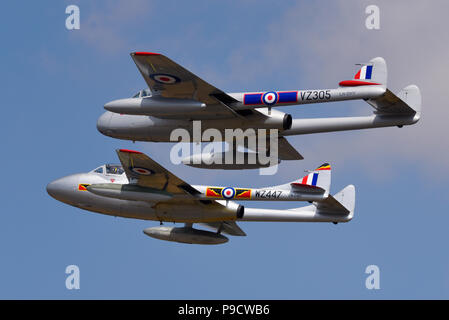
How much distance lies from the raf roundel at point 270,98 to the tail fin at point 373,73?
3.88 metres

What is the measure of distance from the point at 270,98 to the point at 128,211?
1063 centimetres

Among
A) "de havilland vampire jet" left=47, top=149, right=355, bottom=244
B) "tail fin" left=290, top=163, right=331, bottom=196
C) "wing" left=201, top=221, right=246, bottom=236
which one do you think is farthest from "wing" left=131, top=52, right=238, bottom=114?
"wing" left=201, top=221, right=246, bottom=236

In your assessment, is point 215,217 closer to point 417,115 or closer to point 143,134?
point 143,134

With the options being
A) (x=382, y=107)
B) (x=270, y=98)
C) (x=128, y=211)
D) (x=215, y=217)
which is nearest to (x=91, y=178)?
(x=128, y=211)

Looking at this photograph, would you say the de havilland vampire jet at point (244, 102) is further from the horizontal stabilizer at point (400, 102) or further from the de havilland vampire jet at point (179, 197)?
the de havilland vampire jet at point (179, 197)

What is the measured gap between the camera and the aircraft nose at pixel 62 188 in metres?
60.3

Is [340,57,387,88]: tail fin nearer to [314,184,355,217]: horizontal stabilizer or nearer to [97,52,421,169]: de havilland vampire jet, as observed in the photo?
[97,52,421,169]: de havilland vampire jet

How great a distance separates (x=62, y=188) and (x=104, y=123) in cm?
426

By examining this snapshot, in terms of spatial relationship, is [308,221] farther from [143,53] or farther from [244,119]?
[143,53]

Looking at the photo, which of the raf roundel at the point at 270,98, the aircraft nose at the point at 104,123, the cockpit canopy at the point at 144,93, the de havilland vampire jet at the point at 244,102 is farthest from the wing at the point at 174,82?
the aircraft nose at the point at 104,123

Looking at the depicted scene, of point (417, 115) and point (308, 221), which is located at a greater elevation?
point (417, 115)

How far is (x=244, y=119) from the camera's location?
57094mm

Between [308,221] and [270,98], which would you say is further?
[308,221]

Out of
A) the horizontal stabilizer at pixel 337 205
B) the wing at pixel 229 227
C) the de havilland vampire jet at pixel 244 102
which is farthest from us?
the wing at pixel 229 227
